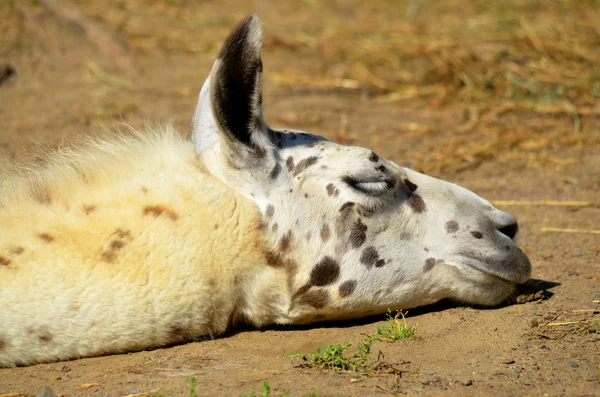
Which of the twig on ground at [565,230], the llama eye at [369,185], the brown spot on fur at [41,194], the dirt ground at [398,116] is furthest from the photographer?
the twig on ground at [565,230]

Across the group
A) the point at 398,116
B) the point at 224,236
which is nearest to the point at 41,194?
the point at 224,236

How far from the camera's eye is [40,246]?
2930 millimetres

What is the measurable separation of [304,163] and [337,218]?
0.95 feet

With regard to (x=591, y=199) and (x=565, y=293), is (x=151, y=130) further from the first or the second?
(x=591, y=199)

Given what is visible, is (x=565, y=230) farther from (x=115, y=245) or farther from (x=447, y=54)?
(x=447, y=54)

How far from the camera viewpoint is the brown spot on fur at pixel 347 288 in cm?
316

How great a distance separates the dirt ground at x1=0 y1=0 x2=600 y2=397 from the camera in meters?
2.89

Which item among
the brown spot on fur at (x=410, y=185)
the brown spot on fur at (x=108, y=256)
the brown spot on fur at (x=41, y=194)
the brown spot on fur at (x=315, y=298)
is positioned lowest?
the brown spot on fur at (x=315, y=298)

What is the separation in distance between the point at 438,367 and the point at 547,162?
3.32 meters

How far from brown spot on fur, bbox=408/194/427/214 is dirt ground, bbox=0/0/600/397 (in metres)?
0.48

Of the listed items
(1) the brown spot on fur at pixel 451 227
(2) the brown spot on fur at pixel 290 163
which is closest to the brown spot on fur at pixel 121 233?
(2) the brown spot on fur at pixel 290 163

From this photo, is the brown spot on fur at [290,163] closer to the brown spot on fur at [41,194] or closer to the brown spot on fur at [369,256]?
the brown spot on fur at [369,256]

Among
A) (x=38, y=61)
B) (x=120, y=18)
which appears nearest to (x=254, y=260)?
(x=38, y=61)

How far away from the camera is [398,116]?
6957 millimetres
